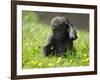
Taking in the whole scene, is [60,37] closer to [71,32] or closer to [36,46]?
[71,32]

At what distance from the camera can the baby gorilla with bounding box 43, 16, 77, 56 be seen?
215cm

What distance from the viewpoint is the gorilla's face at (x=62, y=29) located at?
85.6 inches

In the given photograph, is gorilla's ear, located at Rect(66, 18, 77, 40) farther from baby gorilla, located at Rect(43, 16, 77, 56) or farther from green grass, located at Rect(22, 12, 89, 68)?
green grass, located at Rect(22, 12, 89, 68)

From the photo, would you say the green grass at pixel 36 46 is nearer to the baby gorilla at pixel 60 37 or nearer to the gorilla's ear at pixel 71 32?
the baby gorilla at pixel 60 37

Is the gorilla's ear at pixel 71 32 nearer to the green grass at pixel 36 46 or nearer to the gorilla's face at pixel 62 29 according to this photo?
the gorilla's face at pixel 62 29

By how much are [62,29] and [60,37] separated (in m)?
0.08

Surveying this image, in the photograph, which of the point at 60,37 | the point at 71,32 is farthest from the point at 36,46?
the point at 71,32

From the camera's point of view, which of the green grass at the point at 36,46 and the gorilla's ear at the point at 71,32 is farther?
the gorilla's ear at the point at 71,32

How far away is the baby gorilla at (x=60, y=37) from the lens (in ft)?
7.07

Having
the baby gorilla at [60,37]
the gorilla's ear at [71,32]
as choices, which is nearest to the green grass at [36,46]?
the baby gorilla at [60,37]

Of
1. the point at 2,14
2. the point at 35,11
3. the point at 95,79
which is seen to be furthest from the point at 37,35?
the point at 95,79

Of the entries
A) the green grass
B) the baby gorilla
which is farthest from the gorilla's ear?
the green grass

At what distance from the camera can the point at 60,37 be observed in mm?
2193

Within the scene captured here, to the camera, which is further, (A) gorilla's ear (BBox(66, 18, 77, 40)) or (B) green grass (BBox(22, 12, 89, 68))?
(A) gorilla's ear (BBox(66, 18, 77, 40))
